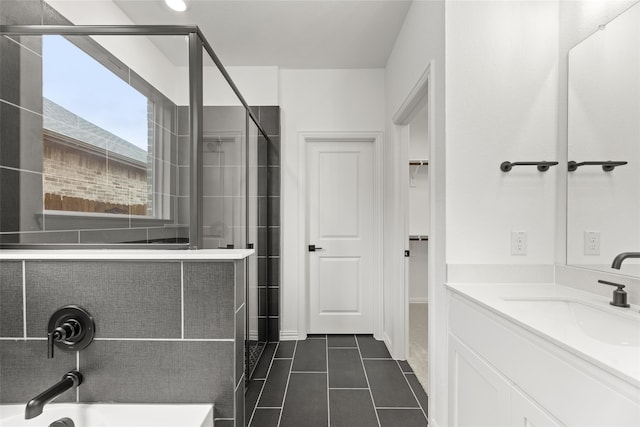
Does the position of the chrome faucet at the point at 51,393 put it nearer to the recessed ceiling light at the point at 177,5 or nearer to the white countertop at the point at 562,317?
the white countertop at the point at 562,317

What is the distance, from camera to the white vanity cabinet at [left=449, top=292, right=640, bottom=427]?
29.4 inches

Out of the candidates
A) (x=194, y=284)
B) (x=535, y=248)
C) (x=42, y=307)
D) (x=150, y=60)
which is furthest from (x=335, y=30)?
(x=42, y=307)

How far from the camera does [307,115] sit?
3227 millimetres

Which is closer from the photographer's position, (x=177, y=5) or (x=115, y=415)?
(x=115, y=415)

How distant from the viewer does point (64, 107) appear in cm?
140

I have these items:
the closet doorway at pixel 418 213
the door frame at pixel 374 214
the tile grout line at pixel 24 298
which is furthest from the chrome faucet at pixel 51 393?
the closet doorway at pixel 418 213

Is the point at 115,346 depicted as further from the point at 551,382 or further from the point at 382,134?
the point at 382,134

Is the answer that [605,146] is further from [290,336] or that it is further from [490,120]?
[290,336]

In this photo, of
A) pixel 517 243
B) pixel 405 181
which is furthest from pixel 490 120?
pixel 405 181

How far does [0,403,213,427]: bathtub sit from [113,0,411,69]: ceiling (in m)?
2.47

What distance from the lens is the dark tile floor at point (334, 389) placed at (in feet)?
6.26

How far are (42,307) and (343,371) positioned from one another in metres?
2.00

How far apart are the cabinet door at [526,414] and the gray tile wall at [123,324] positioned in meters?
0.98

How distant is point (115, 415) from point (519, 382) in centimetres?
140
